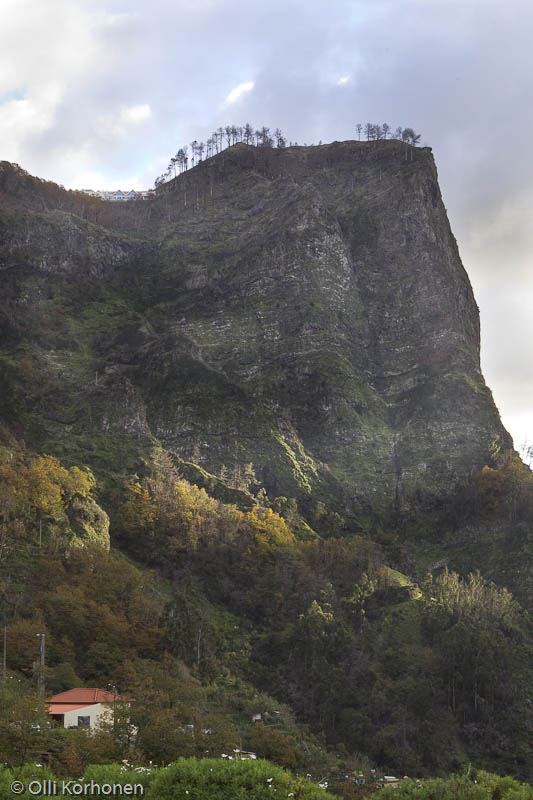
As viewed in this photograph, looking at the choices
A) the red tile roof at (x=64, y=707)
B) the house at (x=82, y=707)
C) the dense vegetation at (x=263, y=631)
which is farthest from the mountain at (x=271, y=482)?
the red tile roof at (x=64, y=707)

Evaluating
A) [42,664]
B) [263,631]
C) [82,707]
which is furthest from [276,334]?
[82,707]

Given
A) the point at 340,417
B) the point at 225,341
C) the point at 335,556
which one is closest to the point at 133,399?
the point at 225,341

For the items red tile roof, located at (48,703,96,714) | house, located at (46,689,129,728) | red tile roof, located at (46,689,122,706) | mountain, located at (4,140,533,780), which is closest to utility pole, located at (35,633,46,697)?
A: red tile roof, located at (46,689,122,706)

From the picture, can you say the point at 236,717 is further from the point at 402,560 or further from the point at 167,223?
the point at 167,223

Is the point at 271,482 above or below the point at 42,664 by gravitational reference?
above

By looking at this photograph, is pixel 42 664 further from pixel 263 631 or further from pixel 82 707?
pixel 263 631

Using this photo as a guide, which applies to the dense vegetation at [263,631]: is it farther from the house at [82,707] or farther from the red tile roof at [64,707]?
the red tile roof at [64,707]
